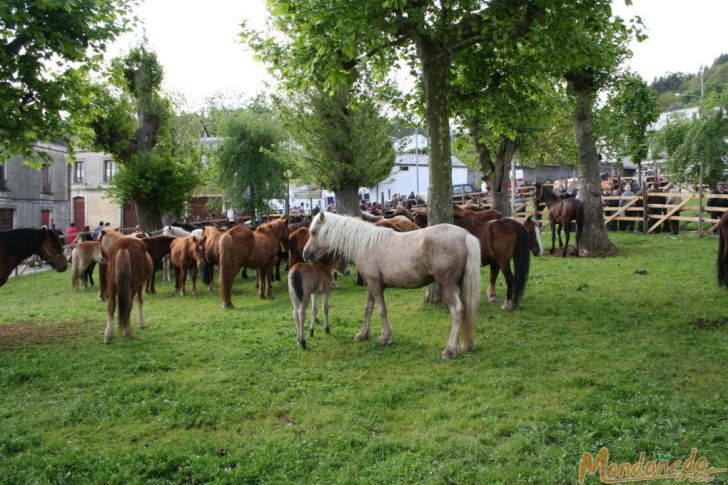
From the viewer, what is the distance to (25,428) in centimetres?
555

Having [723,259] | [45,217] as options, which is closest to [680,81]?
[45,217]

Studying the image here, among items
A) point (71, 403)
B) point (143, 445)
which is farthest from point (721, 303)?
point (71, 403)

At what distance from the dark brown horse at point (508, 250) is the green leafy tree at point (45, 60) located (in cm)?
747

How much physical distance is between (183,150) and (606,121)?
1677cm

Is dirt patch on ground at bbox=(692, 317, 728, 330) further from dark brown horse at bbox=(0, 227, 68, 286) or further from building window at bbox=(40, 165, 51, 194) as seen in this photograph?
building window at bbox=(40, 165, 51, 194)

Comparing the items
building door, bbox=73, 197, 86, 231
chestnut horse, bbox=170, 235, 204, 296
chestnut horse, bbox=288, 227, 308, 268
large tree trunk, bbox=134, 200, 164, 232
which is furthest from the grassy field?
building door, bbox=73, 197, 86, 231

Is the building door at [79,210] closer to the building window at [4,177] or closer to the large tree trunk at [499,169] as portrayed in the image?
the building window at [4,177]

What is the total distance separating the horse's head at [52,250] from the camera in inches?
400

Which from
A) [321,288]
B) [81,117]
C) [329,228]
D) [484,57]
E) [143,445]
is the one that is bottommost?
[143,445]

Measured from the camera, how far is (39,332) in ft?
33.4

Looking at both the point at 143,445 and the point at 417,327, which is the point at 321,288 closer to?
the point at 417,327

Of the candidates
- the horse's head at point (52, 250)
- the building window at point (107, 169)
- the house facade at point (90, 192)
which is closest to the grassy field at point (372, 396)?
the horse's head at point (52, 250)

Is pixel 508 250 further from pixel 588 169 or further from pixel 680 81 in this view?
pixel 680 81

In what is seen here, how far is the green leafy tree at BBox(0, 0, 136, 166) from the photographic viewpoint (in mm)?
8748
